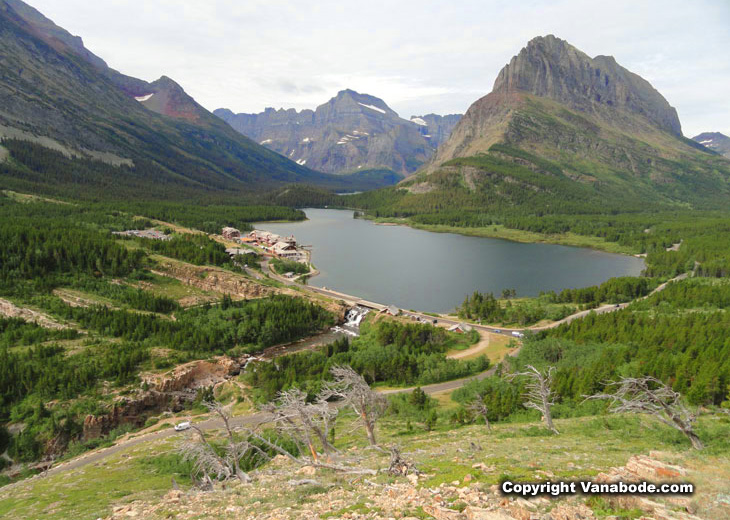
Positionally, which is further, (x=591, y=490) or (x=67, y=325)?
(x=67, y=325)

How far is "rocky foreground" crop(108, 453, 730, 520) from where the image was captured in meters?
10.2

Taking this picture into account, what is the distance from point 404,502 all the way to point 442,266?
99.0 m

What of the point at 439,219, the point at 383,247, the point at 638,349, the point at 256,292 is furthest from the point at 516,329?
the point at 439,219

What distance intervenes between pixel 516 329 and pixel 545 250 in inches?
3248

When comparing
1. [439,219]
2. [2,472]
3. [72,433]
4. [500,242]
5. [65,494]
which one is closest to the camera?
[65,494]

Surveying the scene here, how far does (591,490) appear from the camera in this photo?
445 inches

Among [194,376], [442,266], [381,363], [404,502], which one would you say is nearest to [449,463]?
[404,502]

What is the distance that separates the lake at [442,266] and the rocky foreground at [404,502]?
199 ft

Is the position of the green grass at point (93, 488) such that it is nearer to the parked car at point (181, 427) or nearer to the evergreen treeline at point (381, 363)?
the parked car at point (181, 427)

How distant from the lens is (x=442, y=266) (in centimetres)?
10869

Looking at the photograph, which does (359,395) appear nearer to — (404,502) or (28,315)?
(404,502)

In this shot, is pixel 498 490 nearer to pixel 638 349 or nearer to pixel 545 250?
pixel 638 349

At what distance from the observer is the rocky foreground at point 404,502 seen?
10.2 metres

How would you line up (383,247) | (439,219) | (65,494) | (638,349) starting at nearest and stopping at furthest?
(65,494), (638,349), (383,247), (439,219)
